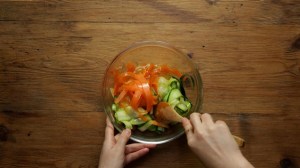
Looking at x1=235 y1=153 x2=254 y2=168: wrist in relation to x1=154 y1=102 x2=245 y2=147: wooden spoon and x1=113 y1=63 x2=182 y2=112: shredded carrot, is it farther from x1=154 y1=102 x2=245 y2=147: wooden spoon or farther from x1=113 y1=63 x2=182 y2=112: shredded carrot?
x1=113 y1=63 x2=182 y2=112: shredded carrot

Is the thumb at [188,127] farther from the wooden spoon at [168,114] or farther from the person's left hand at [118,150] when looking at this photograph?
the person's left hand at [118,150]

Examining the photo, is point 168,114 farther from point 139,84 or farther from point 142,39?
point 142,39

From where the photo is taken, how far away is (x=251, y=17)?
1.29m

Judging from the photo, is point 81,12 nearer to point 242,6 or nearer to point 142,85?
point 142,85

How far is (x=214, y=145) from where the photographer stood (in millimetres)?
1079

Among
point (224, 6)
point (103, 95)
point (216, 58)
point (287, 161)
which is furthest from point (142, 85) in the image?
point (287, 161)

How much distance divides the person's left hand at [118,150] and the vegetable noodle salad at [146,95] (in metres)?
0.05

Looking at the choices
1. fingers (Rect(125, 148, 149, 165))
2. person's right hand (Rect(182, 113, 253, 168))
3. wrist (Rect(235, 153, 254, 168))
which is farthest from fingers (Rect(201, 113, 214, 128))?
fingers (Rect(125, 148, 149, 165))

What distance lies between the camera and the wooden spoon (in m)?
1.12

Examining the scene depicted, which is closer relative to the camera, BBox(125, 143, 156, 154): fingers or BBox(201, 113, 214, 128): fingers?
BBox(201, 113, 214, 128): fingers

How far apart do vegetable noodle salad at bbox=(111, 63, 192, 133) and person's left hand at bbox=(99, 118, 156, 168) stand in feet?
0.16

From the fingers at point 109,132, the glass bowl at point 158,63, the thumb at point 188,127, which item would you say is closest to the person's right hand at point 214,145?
the thumb at point 188,127

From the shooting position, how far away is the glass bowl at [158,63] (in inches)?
47.5

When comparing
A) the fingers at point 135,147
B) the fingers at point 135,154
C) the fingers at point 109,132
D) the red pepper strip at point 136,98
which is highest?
the red pepper strip at point 136,98
